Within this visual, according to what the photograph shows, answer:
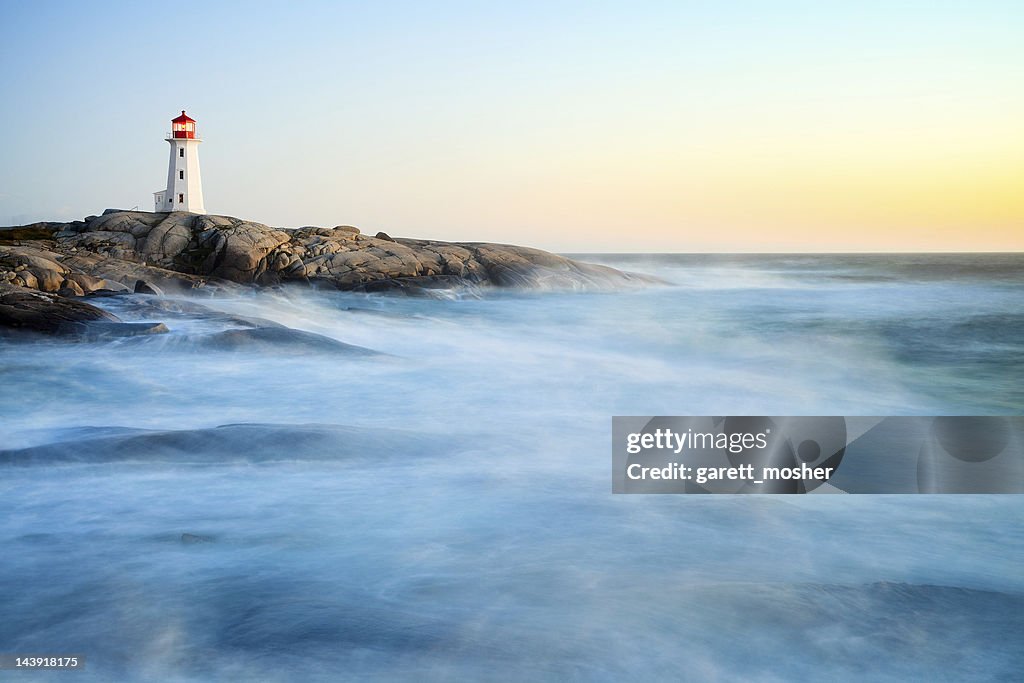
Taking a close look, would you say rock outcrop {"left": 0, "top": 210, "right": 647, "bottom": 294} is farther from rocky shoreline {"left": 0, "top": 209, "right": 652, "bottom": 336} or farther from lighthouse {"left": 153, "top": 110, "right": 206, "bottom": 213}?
lighthouse {"left": 153, "top": 110, "right": 206, "bottom": 213}

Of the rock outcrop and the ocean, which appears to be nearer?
the ocean

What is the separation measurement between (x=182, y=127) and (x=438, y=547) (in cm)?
3140

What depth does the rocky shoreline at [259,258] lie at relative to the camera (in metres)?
22.1

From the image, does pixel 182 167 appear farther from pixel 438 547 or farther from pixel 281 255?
pixel 438 547

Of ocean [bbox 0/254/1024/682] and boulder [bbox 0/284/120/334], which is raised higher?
boulder [bbox 0/284/120/334]

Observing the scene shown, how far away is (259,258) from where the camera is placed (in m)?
25.9

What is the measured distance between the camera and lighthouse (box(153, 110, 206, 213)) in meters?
33.2

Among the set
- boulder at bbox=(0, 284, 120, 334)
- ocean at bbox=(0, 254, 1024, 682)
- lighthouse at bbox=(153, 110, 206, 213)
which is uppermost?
lighthouse at bbox=(153, 110, 206, 213)

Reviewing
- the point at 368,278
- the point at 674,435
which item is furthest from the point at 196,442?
the point at 368,278

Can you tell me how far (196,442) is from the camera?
746 centimetres

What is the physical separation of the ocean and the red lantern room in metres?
23.0

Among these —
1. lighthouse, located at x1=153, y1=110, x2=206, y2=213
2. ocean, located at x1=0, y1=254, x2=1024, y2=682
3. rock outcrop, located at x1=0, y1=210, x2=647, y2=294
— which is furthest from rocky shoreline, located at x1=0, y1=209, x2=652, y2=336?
ocean, located at x1=0, y1=254, x2=1024, y2=682

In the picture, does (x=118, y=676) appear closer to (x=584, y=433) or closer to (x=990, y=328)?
(x=584, y=433)

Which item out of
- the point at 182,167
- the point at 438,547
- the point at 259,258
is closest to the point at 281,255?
the point at 259,258
